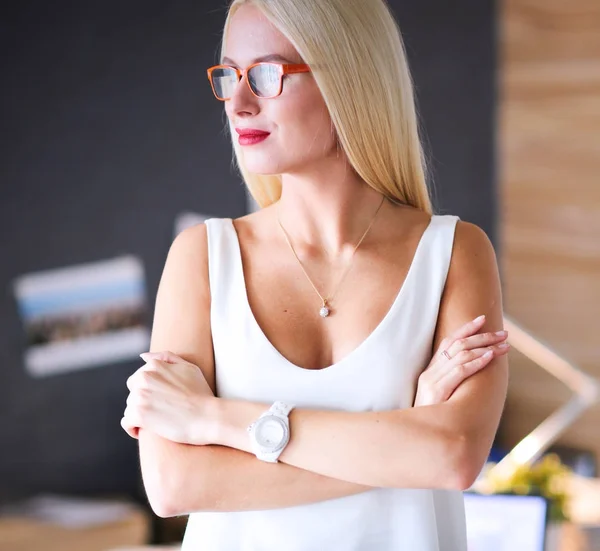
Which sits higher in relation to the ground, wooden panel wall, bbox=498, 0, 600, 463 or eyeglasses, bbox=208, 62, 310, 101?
eyeglasses, bbox=208, 62, 310, 101

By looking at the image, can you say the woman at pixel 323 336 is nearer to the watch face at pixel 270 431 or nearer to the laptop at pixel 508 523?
the watch face at pixel 270 431

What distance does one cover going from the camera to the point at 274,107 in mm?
1479

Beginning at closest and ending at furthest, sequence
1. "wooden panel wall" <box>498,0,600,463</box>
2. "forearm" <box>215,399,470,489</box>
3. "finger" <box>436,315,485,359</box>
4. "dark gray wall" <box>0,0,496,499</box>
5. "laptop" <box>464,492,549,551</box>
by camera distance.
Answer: "forearm" <box>215,399,470,489</box>, "finger" <box>436,315,485,359</box>, "laptop" <box>464,492,549,551</box>, "dark gray wall" <box>0,0,496,499</box>, "wooden panel wall" <box>498,0,600,463</box>

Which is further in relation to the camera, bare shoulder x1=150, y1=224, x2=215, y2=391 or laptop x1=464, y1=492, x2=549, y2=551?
laptop x1=464, y1=492, x2=549, y2=551

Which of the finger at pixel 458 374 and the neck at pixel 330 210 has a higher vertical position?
the neck at pixel 330 210

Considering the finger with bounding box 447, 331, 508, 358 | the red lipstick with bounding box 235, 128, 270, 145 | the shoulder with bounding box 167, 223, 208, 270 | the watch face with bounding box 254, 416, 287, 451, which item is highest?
the red lipstick with bounding box 235, 128, 270, 145

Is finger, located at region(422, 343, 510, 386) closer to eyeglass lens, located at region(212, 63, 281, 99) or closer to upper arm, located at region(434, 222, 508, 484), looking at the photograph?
upper arm, located at region(434, 222, 508, 484)

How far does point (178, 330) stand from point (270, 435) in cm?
24

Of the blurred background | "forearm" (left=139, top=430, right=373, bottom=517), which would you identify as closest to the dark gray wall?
the blurred background

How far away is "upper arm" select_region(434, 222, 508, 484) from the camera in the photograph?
1.46 m

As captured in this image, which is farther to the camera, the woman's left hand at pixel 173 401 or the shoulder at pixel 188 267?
the shoulder at pixel 188 267

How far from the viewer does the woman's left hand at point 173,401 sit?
1467 mm

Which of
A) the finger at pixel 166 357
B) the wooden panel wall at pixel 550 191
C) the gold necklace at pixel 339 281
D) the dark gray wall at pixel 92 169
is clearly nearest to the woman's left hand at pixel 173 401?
the finger at pixel 166 357

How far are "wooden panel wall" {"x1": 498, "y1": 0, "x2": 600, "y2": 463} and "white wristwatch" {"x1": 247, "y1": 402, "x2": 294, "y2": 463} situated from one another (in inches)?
139
